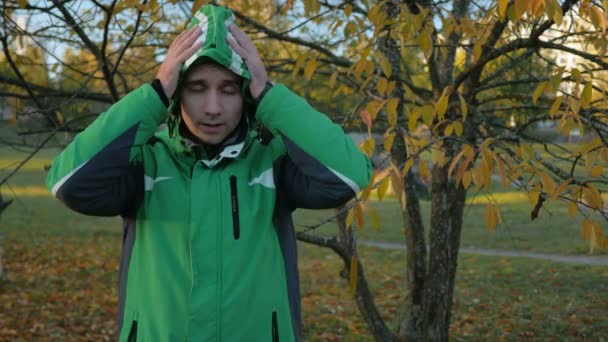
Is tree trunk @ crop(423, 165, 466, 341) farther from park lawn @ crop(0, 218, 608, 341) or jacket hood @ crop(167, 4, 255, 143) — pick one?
jacket hood @ crop(167, 4, 255, 143)

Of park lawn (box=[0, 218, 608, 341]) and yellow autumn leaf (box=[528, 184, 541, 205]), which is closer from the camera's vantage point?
yellow autumn leaf (box=[528, 184, 541, 205])

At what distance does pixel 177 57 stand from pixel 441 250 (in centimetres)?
272

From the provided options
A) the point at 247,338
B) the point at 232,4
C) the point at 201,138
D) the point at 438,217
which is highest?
the point at 232,4

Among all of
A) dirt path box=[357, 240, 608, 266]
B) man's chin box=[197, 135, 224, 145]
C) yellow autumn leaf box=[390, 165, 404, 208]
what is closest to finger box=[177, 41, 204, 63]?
man's chin box=[197, 135, 224, 145]

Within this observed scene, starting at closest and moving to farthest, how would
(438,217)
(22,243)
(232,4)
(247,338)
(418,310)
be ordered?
(247,338), (438,217), (418,310), (232,4), (22,243)

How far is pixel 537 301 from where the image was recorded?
25.0 ft

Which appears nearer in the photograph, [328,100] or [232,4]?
[232,4]

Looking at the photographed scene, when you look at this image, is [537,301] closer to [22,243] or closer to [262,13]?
[262,13]

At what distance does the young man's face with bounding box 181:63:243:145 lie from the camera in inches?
78.2

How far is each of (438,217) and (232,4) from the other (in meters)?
2.27

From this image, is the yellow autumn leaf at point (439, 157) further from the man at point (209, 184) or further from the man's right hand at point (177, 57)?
the man's right hand at point (177, 57)

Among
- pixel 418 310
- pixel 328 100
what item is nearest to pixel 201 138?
pixel 418 310

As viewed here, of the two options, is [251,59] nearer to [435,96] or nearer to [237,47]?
[237,47]

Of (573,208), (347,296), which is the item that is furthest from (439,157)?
(347,296)
